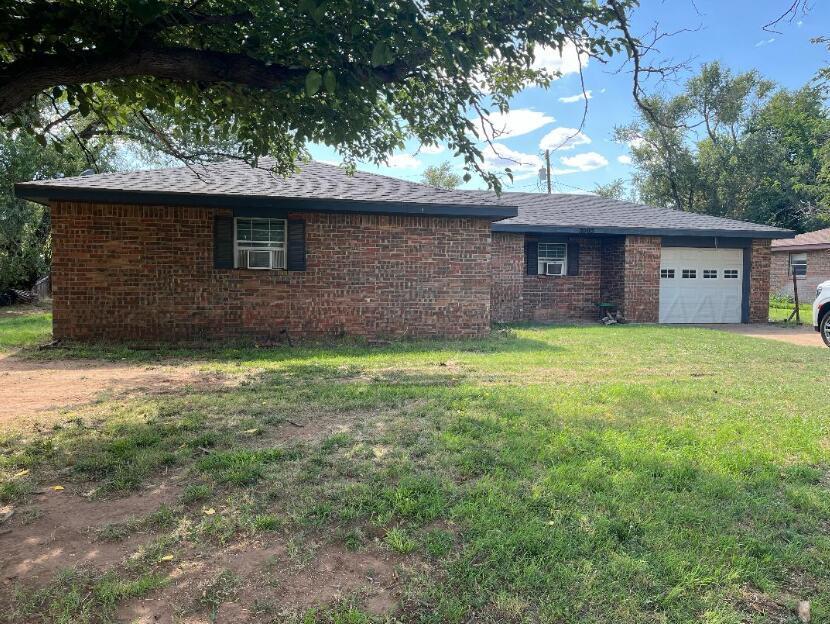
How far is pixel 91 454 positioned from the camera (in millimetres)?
4066

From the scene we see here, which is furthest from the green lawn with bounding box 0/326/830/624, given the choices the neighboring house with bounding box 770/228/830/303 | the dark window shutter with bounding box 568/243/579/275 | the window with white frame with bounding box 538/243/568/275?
the neighboring house with bounding box 770/228/830/303

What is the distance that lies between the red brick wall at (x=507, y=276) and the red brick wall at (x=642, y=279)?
332cm

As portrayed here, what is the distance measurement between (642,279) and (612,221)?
1.98 meters

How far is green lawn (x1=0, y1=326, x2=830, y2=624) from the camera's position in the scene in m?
2.41

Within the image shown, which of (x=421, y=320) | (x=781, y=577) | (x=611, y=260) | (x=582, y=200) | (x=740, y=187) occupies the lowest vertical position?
(x=781, y=577)

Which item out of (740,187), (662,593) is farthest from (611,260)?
(740,187)

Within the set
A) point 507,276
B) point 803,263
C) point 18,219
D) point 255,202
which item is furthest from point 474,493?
point 803,263

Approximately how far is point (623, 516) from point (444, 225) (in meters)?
8.48

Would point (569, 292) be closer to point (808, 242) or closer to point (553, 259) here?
point (553, 259)

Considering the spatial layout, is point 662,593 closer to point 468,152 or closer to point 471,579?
point 471,579

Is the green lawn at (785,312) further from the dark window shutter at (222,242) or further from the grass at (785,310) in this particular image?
the dark window shutter at (222,242)

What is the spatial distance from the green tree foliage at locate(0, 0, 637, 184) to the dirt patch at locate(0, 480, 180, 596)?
301cm

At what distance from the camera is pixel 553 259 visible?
51.9 ft

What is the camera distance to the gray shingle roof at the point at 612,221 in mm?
15008
